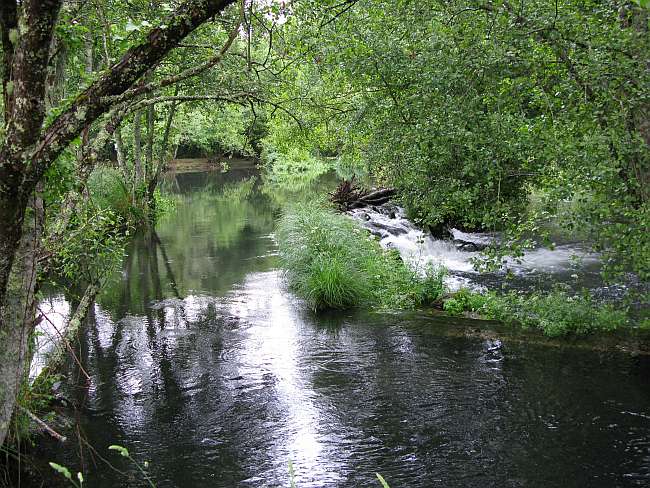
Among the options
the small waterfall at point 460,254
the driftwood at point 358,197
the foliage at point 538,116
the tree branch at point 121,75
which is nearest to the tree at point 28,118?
the tree branch at point 121,75

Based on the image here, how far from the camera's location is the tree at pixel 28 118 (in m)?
2.88

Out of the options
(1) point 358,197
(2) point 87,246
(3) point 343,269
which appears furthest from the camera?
(1) point 358,197


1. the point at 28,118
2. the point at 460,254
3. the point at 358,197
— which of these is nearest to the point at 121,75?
the point at 28,118

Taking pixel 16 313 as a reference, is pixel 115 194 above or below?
above

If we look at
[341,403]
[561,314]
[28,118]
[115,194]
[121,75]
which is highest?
[121,75]

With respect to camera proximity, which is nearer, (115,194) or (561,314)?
(561,314)

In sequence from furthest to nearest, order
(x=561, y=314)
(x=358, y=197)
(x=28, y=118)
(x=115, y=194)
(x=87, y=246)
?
(x=358, y=197)
(x=115, y=194)
(x=561, y=314)
(x=87, y=246)
(x=28, y=118)

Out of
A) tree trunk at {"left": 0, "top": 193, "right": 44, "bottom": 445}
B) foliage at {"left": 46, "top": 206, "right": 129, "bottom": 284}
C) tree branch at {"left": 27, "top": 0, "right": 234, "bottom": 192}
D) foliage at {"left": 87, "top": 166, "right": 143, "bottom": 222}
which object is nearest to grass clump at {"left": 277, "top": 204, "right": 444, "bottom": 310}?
foliage at {"left": 46, "top": 206, "right": 129, "bottom": 284}

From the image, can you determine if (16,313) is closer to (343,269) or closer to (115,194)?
(343,269)

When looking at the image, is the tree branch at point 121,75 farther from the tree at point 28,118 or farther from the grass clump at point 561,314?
the grass clump at point 561,314

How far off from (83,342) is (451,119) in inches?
284

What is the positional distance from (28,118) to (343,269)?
398 inches

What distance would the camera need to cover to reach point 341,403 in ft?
25.9

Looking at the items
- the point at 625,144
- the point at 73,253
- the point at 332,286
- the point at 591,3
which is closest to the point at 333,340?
the point at 332,286
